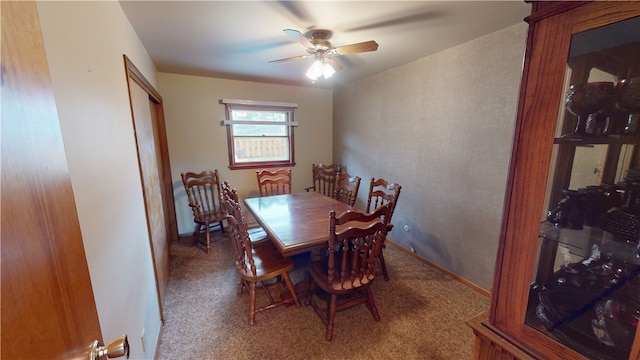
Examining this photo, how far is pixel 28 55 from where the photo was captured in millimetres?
452

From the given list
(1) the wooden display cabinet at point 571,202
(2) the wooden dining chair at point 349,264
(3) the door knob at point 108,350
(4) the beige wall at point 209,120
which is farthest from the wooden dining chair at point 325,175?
(3) the door knob at point 108,350

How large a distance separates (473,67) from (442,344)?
2279mm

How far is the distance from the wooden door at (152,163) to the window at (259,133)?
0.85 m

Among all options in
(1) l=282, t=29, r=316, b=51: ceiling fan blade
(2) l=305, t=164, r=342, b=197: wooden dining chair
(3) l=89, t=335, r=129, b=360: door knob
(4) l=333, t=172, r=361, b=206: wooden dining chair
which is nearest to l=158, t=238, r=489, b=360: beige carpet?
(4) l=333, t=172, r=361, b=206: wooden dining chair

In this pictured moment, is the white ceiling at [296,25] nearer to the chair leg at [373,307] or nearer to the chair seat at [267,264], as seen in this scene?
the chair seat at [267,264]

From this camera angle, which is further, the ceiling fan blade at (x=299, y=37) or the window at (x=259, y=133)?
the window at (x=259, y=133)

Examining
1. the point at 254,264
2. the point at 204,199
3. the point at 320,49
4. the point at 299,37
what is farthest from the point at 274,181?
the point at 299,37

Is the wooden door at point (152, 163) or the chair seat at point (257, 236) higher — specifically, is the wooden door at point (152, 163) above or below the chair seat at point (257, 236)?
above

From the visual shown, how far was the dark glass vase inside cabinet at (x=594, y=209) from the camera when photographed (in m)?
0.67

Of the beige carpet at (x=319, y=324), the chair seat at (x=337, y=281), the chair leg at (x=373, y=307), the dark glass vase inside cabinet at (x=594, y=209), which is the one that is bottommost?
the beige carpet at (x=319, y=324)

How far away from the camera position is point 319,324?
191 centimetres

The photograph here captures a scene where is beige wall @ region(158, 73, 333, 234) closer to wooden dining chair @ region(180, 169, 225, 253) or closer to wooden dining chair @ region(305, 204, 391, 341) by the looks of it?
wooden dining chair @ region(180, 169, 225, 253)

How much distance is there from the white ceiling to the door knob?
1.81 meters

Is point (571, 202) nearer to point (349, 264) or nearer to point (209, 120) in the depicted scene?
point (349, 264)
